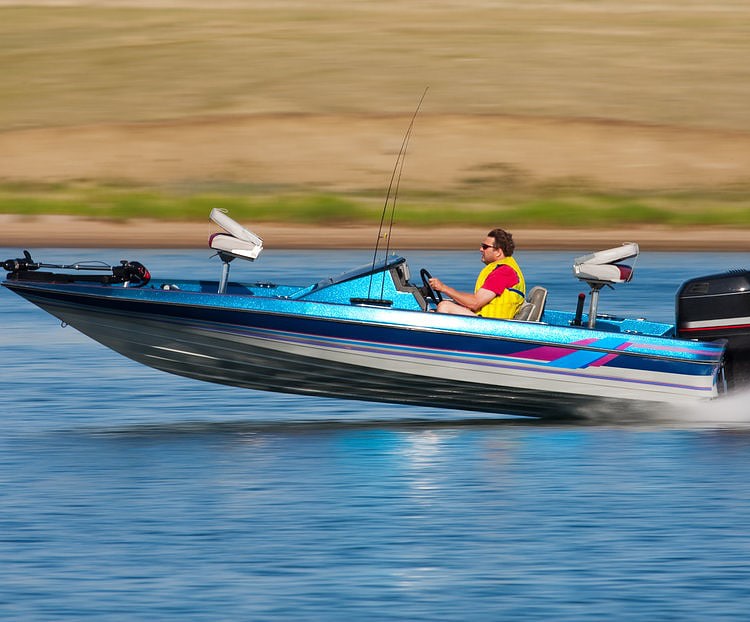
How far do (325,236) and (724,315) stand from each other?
1989cm

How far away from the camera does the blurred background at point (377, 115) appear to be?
32.8 metres

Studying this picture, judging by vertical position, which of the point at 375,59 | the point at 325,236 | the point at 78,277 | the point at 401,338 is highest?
the point at 375,59

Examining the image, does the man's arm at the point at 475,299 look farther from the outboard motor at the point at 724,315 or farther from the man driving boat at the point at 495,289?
the outboard motor at the point at 724,315

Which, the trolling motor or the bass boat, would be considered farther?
the trolling motor

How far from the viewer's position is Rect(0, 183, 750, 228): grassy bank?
3153 centimetres

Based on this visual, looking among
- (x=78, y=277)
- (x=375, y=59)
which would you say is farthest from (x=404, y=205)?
(x=78, y=277)

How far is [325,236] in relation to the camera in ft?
99.2

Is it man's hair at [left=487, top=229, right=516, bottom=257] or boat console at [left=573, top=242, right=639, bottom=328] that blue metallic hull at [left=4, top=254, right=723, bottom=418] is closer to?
boat console at [left=573, top=242, right=639, bottom=328]

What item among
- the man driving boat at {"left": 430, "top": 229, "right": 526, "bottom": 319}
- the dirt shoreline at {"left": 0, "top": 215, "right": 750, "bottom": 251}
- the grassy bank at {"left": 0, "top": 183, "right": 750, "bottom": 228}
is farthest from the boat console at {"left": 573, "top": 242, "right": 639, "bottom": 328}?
the grassy bank at {"left": 0, "top": 183, "right": 750, "bottom": 228}

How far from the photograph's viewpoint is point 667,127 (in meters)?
38.3

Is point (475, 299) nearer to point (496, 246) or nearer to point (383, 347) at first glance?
point (496, 246)

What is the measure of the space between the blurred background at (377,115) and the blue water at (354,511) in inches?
794

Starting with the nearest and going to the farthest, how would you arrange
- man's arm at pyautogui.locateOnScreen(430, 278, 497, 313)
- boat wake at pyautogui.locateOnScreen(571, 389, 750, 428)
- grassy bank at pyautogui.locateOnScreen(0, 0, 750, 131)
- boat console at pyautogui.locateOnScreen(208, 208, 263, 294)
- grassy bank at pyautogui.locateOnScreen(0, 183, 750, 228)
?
boat console at pyautogui.locateOnScreen(208, 208, 263, 294) → man's arm at pyautogui.locateOnScreen(430, 278, 497, 313) → boat wake at pyautogui.locateOnScreen(571, 389, 750, 428) → grassy bank at pyautogui.locateOnScreen(0, 183, 750, 228) → grassy bank at pyautogui.locateOnScreen(0, 0, 750, 131)

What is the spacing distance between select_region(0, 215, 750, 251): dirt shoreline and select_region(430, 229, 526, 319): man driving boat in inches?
718
